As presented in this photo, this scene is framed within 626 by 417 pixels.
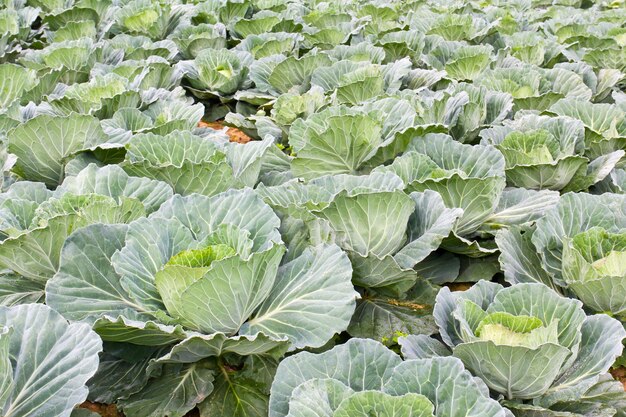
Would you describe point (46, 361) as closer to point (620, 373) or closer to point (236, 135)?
point (620, 373)

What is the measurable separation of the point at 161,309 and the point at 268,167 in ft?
5.87

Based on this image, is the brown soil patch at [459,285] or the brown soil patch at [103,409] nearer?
the brown soil patch at [103,409]

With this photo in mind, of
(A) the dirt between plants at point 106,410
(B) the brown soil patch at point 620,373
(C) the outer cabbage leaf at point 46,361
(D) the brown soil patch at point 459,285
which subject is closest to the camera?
(C) the outer cabbage leaf at point 46,361

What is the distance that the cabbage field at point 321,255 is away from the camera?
2299 millimetres

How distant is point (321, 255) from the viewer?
275cm

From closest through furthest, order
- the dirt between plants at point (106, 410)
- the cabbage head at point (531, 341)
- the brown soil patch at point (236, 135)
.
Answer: the cabbage head at point (531, 341)
the dirt between plants at point (106, 410)
the brown soil patch at point (236, 135)

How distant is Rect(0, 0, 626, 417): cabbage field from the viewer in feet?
7.54

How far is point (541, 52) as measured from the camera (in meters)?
5.99

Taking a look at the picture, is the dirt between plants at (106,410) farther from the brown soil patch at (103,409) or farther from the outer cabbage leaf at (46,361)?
the outer cabbage leaf at (46,361)

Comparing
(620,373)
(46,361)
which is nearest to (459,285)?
(620,373)

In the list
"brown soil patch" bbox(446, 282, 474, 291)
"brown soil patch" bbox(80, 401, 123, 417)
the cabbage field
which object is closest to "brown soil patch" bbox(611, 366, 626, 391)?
the cabbage field

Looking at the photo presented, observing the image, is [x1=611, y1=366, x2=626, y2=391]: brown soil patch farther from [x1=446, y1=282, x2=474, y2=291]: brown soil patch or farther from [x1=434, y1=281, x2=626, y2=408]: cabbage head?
[x1=446, y1=282, x2=474, y2=291]: brown soil patch

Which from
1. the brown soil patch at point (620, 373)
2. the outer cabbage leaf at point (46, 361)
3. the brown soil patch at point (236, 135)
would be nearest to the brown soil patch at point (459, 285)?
the brown soil patch at point (620, 373)

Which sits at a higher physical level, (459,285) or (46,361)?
(46,361)
